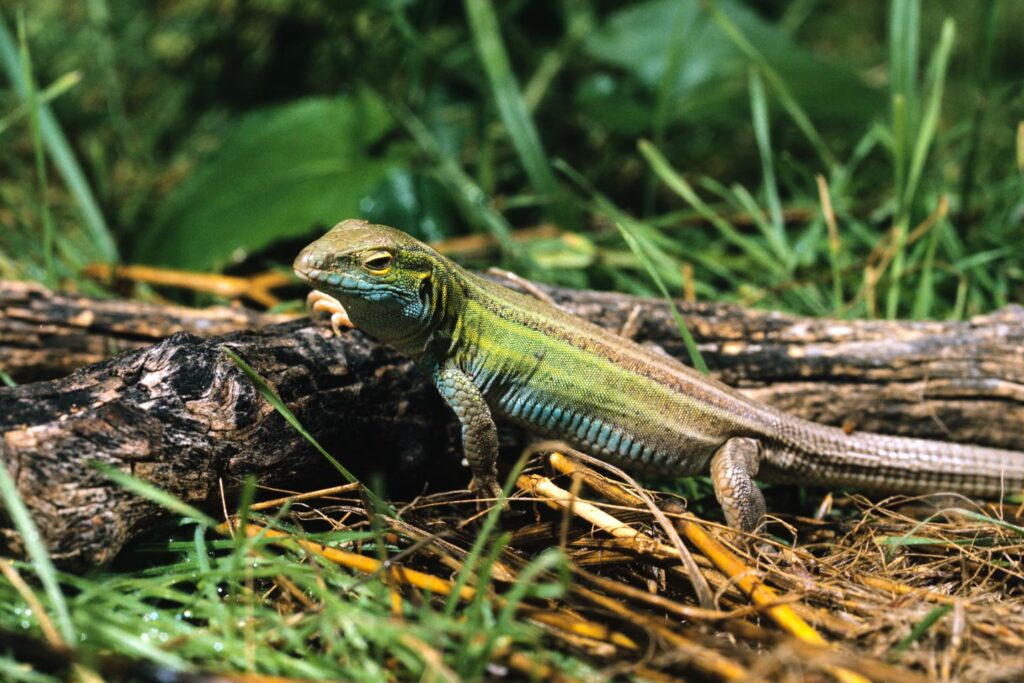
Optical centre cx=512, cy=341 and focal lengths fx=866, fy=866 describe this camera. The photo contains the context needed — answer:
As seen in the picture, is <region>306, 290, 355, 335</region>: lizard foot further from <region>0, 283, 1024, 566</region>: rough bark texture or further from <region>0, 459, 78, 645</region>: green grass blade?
<region>0, 459, 78, 645</region>: green grass blade

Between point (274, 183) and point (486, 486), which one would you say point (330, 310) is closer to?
point (486, 486)

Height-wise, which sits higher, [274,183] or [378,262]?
[378,262]

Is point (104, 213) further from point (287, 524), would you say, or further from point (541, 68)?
point (287, 524)

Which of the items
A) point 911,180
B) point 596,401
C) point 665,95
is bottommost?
point 596,401

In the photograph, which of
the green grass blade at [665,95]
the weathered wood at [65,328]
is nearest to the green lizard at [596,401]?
the weathered wood at [65,328]

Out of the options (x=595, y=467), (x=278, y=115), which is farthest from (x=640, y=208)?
(x=595, y=467)

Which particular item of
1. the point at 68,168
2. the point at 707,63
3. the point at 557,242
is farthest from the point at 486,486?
the point at 707,63
